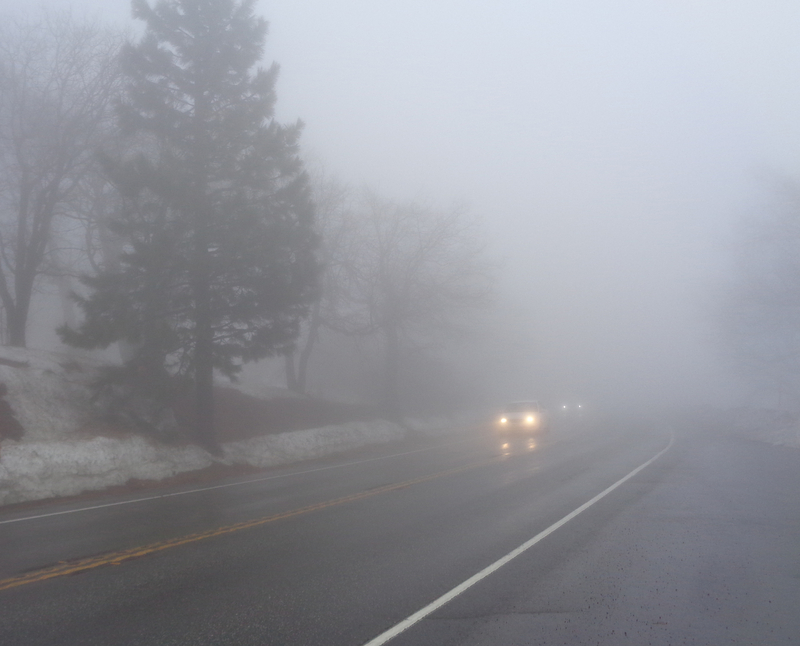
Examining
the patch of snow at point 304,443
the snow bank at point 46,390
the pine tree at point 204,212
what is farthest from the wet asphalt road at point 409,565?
the pine tree at point 204,212

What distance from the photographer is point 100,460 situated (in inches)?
587

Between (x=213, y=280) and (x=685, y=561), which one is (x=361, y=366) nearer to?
(x=213, y=280)

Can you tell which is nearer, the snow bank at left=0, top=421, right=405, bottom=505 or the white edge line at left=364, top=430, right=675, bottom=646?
the white edge line at left=364, top=430, right=675, bottom=646

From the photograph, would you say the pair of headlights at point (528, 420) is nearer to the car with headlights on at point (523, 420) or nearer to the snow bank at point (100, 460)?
the car with headlights on at point (523, 420)

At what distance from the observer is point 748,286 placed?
105 feet

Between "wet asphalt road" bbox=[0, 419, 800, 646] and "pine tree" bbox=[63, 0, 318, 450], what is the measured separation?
5720 mm

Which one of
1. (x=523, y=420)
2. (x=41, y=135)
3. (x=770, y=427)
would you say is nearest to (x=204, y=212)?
(x=41, y=135)

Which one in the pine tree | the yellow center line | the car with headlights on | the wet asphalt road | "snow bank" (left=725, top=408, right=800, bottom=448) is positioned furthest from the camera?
the car with headlights on

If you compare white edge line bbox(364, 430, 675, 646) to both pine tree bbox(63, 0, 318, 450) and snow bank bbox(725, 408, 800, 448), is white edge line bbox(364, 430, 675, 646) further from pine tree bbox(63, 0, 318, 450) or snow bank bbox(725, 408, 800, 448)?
snow bank bbox(725, 408, 800, 448)

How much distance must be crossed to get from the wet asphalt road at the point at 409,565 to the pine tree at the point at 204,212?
572cm

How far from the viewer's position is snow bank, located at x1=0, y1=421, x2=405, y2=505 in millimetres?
13133

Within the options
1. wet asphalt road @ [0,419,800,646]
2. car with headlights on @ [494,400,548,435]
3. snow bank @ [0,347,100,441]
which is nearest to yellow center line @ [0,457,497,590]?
wet asphalt road @ [0,419,800,646]

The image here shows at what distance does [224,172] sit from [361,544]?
13803 mm

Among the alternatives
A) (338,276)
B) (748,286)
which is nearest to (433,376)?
(338,276)
